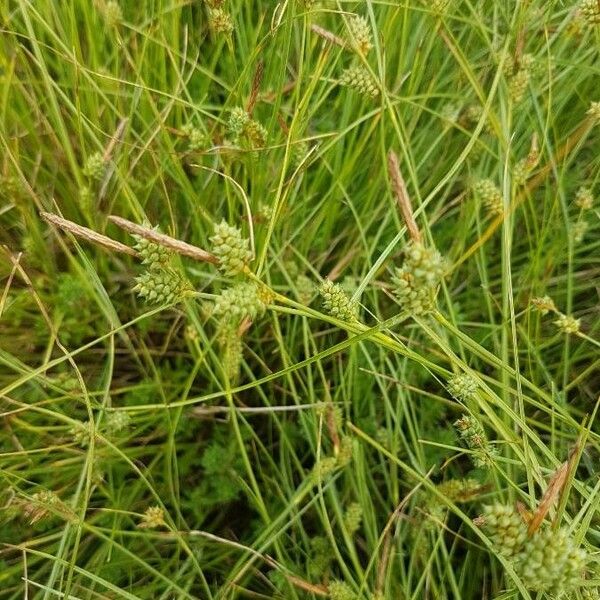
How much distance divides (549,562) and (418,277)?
322mm

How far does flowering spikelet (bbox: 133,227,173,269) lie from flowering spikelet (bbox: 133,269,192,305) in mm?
14

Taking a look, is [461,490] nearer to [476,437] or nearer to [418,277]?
[476,437]

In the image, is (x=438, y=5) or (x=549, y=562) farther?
(x=438, y=5)

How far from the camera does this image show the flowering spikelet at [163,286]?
75 centimetres

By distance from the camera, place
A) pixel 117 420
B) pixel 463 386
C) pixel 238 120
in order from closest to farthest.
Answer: pixel 463 386
pixel 238 120
pixel 117 420

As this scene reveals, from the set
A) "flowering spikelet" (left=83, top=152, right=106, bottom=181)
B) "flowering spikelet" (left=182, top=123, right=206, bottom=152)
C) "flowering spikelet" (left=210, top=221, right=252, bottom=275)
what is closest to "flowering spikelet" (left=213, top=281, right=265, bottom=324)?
"flowering spikelet" (left=210, top=221, right=252, bottom=275)

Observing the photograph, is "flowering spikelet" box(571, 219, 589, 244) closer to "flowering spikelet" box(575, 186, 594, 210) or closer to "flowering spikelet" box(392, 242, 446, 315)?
"flowering spikelet" box(575, 186, 594, 210)

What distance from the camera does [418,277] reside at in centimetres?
64

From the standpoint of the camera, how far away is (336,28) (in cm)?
149

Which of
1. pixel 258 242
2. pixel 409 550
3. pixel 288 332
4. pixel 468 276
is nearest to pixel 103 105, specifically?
pixel 258 242

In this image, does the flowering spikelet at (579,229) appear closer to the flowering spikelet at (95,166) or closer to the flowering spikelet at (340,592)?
the flowering spikelet at (340,592)

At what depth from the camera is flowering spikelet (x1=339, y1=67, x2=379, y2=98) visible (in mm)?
1059

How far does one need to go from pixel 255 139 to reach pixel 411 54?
24.5 inches

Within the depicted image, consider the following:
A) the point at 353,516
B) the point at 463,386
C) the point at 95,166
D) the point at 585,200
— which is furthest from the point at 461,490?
the point at 95,166
